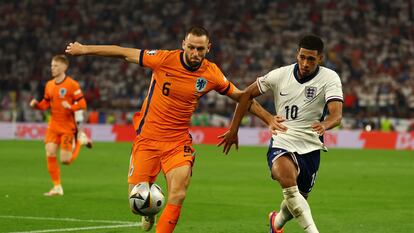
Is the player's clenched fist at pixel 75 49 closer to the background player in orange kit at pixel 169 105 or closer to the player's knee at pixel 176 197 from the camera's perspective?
the background player in orange kit at pixel 169 105

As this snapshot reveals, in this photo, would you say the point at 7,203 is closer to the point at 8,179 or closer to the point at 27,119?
the point at 8,179

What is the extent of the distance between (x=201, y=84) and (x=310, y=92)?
1.21 m

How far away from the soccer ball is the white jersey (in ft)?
4.93

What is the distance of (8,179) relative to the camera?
1950 centimetres

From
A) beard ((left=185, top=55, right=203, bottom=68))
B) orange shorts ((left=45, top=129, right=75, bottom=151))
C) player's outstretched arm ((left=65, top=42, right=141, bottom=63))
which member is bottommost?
orange shorts ((left=45, top=129, right=75, bottom=151))

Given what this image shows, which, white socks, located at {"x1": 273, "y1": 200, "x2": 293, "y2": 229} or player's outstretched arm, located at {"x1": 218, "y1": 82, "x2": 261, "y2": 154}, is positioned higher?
player's outstretched arm, located at {"x1": 218, "y1": 82, "x2": 261, "y2": 154}

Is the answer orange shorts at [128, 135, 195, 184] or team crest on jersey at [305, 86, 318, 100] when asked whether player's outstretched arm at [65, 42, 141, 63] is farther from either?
team crest on jersey at [305, 86, 318, 100]

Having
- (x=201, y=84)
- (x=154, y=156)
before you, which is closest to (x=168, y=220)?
(x=154, y=156)

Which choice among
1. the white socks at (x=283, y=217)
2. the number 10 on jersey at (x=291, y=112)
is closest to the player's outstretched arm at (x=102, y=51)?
the number 10 on jersey at (x=291, y=112)

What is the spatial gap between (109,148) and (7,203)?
57.0 feet

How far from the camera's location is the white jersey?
9844 millimetres

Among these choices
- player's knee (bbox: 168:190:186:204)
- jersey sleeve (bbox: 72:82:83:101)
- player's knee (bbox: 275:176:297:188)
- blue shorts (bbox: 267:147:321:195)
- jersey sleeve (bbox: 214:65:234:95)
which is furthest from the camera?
jersey sleeve (bbox: 72:82:83:101)

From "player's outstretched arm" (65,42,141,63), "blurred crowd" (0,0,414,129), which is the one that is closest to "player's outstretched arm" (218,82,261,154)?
"player's outstretched arm" (65,42,141,63)

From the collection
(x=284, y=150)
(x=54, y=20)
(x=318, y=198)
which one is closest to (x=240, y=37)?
(x=54, y=20)
